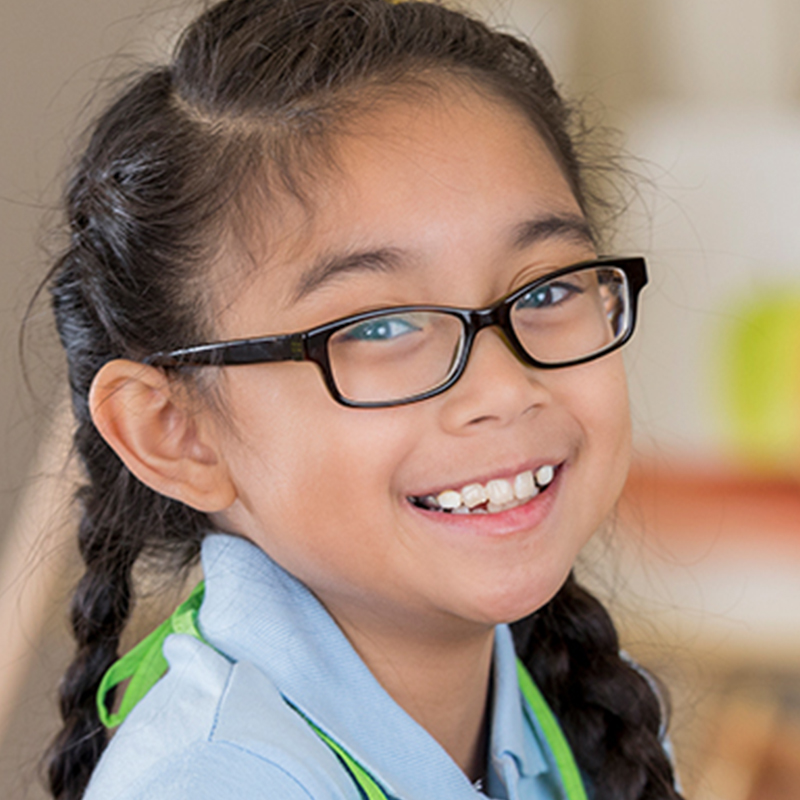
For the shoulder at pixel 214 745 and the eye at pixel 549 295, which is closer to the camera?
the shoulder at pixel 214 745

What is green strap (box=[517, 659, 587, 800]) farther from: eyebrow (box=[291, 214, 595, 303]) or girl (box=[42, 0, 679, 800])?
eyebrow (box=[291, 214, 595, 303])

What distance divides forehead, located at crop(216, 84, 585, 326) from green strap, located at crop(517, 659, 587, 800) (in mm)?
467

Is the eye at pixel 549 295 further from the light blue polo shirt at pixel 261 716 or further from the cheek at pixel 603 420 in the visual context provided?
the light blue polo shirt at pixel 261 716

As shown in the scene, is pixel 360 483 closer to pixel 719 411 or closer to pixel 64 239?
pixel 64 239

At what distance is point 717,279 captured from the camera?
2.43 m

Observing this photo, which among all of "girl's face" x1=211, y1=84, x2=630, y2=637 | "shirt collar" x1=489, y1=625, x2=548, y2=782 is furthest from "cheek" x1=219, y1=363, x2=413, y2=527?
"shirt collar" x1=489, y1=625, x2=548, y2=782

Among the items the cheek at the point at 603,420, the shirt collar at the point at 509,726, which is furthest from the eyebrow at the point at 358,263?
the shirt collar at the point at 509,726

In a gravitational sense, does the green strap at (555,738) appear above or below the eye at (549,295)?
below

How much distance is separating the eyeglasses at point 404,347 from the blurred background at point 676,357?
1.35 ft

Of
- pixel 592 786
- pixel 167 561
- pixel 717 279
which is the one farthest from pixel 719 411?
pixel 167 561

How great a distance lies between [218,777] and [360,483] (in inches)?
8.4

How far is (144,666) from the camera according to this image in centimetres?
97

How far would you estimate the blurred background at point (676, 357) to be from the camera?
158cm

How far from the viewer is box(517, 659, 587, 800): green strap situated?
104cm
